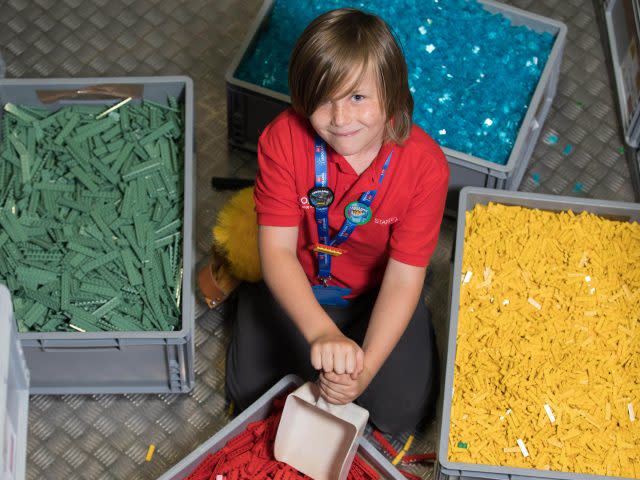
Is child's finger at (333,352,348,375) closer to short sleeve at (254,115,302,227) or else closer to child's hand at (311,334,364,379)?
child's hand at (311,334,364,379)

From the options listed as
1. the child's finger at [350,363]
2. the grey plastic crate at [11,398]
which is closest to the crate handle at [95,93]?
the child's finger at [350,363]

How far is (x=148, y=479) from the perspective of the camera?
1.46 meters

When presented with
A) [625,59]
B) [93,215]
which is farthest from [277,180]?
[625,59]

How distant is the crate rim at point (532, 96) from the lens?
154cm

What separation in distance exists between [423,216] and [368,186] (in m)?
0.09

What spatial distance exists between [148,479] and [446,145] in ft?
2.40

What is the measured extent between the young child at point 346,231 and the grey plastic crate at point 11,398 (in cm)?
39

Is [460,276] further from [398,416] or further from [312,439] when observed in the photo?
[312,439]

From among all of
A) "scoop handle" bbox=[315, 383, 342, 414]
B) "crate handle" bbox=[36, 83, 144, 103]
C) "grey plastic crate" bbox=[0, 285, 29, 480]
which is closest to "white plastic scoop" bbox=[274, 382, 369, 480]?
"scoop handle" bbox=[315, 383, 342, 414]

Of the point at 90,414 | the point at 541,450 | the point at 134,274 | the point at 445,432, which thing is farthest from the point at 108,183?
the point at 541,450

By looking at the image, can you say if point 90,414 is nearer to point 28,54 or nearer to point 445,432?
point 445,432

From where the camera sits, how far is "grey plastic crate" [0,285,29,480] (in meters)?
0.70

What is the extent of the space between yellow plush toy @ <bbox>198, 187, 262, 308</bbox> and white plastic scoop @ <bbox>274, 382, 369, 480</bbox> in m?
0.27

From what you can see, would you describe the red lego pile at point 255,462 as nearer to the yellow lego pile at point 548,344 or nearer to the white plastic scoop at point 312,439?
the white plastic scoop at point 312,439
